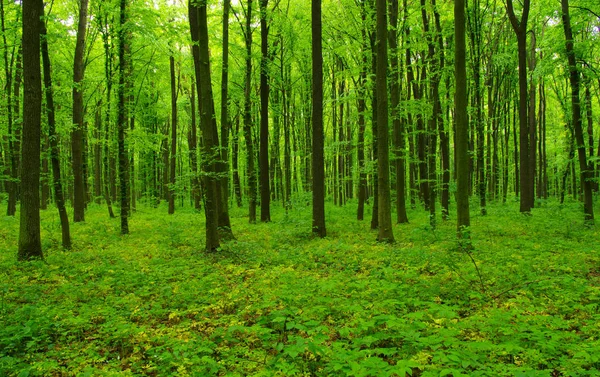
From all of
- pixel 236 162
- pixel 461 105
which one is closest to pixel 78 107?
pixel 461 105

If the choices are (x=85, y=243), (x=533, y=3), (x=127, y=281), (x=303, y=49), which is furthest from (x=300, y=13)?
(x=127, y=281)

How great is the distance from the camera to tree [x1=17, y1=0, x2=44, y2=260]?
8.69m

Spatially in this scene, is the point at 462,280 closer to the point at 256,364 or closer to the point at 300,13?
the point at 256,364

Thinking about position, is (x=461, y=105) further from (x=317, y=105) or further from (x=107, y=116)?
(x=107, y=116)

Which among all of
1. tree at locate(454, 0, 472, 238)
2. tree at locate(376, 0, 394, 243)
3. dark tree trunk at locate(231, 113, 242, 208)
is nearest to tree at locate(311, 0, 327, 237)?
tree at locate(376, 0, 394, 243)

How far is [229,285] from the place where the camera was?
25.0 ft

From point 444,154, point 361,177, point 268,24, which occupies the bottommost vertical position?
point 361,177

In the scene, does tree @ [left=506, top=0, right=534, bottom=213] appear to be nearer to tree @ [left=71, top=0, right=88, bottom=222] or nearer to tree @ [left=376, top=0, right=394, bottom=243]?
tree @ [left=376, top=0, right=394, bottom=243]

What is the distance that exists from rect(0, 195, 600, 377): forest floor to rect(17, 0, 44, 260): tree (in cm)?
74

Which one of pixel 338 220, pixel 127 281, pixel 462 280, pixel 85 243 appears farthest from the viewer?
pixel 338 220

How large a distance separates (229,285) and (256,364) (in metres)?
3.65

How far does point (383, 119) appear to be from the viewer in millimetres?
11164

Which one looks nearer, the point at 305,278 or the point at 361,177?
the point at 305,278

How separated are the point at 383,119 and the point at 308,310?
24.8 feet
